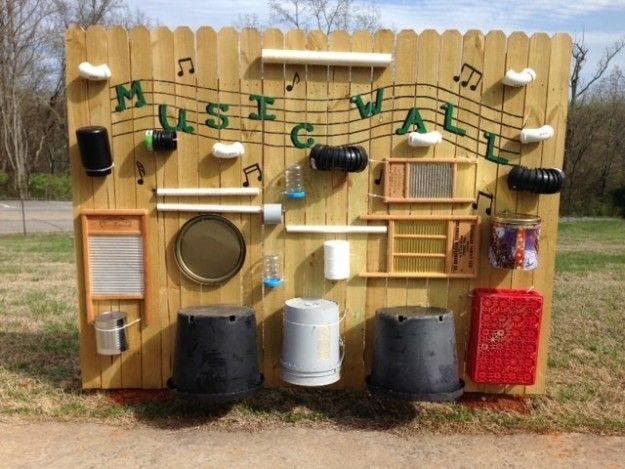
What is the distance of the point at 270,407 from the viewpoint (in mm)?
3770

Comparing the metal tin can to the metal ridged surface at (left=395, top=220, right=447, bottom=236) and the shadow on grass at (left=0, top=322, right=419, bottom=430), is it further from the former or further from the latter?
the shadow on grass at (left=0, top=322, right=419, bottom=430)

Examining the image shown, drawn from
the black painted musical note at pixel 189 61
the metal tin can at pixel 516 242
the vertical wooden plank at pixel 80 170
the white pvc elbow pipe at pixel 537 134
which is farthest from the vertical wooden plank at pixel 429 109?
the vertical wooden plank at pixel 80 170

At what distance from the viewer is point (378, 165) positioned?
3.68 metres

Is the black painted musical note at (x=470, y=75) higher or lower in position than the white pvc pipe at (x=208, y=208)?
higher

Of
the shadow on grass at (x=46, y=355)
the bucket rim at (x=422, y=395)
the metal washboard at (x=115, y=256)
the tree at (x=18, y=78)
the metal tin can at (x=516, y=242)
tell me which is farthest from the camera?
the tree at (x=18, y=78)

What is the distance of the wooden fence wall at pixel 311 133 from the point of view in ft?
11.7

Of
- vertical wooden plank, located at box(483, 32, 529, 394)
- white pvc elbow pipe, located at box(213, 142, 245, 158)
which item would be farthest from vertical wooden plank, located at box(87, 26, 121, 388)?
vertical wooden plank, located at box(483, 32, 529, 394)

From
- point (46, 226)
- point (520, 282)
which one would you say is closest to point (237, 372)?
point (520, 282)

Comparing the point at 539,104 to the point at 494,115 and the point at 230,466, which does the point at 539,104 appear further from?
the point at 230,466

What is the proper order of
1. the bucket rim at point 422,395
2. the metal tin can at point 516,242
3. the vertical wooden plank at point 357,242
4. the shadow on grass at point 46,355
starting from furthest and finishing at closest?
the shadow on grass at point 46,355 < the vertical wooden plank at point 357,242 < the metal tin can at point 516,242 < the bucket rim at point 422,395

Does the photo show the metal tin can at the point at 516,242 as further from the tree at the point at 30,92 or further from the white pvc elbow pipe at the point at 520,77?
the tree at the point at 30,92

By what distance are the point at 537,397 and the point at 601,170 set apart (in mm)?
26059

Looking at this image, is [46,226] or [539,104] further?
[46,226]

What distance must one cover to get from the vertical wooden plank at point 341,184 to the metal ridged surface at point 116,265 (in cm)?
124
